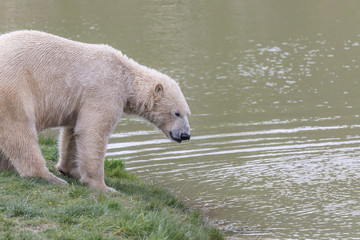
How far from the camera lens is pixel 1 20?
2675 cm

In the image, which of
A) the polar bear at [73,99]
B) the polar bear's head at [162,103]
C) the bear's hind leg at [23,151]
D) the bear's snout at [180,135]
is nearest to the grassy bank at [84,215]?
the bear's hind leg at [23,151]

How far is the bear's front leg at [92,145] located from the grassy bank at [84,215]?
24 centimetres

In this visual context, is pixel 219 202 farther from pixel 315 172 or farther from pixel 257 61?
pixel 257 61

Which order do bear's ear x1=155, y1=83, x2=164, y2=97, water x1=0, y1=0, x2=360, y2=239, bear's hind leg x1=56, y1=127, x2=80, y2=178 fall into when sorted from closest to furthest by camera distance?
bear's ear x1=155, y1=83, x2=164, y2=97 < bear's hind leg x1=56, y1=127, x2=80, y2=178 < water x1=0, y1=0, x2=360, y2=239

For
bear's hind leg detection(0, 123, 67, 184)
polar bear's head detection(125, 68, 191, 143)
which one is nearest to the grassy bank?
bear's hind leg detection(0, 123, 67, 184)

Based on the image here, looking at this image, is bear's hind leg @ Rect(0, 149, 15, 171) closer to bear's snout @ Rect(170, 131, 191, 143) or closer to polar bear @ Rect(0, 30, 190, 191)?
polar bear @ Rect(0, 30, 190, 191)

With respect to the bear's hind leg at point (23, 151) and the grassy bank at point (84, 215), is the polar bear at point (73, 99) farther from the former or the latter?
the grassy bank at point (84, 215)

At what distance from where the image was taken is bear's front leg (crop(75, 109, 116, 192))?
8461 millimetres

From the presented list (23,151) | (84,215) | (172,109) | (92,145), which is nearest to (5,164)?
(23,151)

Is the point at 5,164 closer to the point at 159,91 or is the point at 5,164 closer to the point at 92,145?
the point at 92,145

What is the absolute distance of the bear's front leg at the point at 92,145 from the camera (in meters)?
8.46

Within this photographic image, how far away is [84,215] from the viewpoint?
677 cm

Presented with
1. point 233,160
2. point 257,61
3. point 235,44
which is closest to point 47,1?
point 235,44

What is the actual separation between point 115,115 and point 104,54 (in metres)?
0.83
